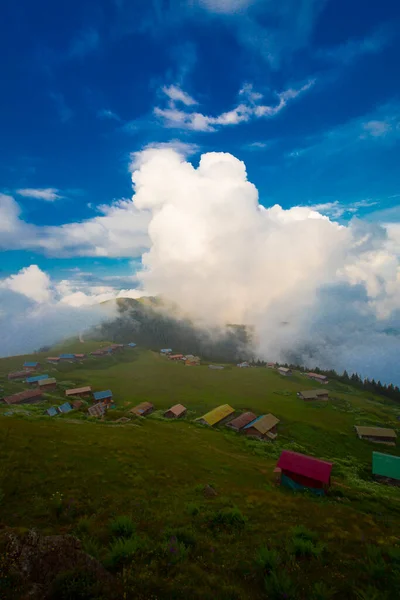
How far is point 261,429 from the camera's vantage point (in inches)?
2653

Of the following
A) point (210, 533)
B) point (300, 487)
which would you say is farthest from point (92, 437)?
point (300, 487)

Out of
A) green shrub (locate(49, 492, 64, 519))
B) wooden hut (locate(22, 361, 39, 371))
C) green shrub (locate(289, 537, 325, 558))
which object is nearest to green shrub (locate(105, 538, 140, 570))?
green shrub (locate(49, 492, 64, 519))

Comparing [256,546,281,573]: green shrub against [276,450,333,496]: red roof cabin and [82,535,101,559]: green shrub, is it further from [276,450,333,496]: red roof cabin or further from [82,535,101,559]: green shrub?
[276,450,333,496]: red roof cabin

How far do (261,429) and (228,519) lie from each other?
55976 mm

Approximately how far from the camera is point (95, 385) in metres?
111

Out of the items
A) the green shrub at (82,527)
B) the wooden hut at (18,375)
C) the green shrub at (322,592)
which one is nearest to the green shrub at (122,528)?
Result: the green shrub at (82,527)

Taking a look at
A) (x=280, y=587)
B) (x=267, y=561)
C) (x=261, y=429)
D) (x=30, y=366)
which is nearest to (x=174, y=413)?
(x=261, y=429)

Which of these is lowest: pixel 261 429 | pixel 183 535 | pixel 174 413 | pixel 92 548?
pixel 261 429

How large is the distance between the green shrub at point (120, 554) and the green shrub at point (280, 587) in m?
5.22

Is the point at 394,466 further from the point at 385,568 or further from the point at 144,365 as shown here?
the point at 144,365

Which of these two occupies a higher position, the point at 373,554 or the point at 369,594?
the point at 369,594

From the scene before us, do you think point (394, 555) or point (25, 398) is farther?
point (25, 398)

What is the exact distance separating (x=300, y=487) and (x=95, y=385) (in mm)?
98331

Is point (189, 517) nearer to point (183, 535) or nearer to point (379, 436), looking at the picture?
point (183, 535)
